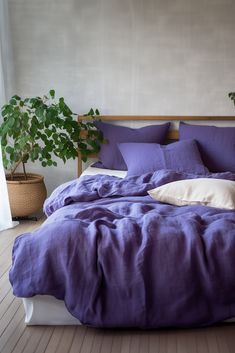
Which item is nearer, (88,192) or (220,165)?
(88,192)

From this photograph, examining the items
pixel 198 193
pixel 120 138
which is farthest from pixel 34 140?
pixel 198 193

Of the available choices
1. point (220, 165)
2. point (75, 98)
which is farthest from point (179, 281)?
point (75, 98)

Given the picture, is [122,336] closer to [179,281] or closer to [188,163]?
[179,281]

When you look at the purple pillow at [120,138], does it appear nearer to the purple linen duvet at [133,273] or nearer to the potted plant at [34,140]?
the potted plant at [34,140]

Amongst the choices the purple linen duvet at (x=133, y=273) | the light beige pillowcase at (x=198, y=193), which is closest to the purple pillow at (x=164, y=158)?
the light beige pillowcase at (x=198, y=193)

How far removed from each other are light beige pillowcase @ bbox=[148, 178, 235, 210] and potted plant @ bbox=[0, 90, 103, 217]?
139 cm

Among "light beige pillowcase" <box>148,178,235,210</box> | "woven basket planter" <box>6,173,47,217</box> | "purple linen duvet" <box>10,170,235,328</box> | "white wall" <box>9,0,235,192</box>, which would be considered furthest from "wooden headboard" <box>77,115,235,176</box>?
"purple linen duvet" <box>10,170,235,328</box>

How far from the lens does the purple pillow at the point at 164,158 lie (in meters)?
3.55

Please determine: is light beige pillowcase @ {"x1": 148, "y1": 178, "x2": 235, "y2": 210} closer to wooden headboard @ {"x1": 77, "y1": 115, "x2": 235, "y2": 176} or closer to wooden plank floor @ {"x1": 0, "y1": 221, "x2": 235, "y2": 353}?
wooden plank floor @ {"x1": 0, "y1": 221, "x2": 235, "y2": 353}

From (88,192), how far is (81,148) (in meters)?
1.21

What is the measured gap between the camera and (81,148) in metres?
4.00

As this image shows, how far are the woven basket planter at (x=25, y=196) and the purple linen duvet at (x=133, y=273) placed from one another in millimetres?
1745

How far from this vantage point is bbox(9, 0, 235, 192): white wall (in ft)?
13.0

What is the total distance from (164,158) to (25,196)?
1242 millimetres
